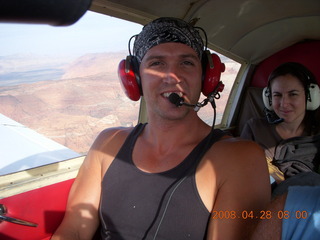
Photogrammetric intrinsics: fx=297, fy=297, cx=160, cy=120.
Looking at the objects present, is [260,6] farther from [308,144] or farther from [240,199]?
[240,199]

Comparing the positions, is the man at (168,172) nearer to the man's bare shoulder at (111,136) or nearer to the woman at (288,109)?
the man's bare shoulder at (111,136)

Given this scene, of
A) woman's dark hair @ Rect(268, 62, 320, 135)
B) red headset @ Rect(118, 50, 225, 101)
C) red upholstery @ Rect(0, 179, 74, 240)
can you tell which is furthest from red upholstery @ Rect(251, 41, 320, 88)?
red upholstery @ Rect(0, 179, 74, 240)

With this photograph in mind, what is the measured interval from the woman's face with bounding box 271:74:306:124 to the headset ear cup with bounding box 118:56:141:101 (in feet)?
4.62

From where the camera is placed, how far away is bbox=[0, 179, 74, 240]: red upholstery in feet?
5.70

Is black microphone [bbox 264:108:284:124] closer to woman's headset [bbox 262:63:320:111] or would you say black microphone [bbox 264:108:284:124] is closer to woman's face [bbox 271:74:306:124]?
woman's face [bbox 271:74:306:124]

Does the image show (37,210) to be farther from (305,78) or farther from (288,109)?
(305,78)

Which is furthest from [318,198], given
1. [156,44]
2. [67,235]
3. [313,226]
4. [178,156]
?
[67,235]

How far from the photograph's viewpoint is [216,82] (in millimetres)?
1715

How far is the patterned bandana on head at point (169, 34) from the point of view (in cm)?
171

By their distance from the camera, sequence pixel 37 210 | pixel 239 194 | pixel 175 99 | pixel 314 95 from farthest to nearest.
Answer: pixel 314 95, pixel 37 210, pixel 175 99, pixel 239 194

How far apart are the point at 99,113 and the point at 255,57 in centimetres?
239

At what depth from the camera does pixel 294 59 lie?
11.3 ft

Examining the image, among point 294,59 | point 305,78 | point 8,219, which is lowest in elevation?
point 8,219

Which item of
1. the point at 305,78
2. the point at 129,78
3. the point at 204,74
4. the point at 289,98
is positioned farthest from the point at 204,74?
the point at 305,78
